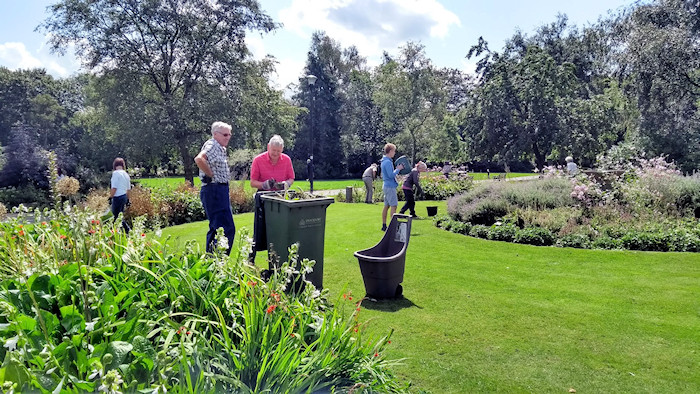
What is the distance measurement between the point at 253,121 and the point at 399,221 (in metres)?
18.2

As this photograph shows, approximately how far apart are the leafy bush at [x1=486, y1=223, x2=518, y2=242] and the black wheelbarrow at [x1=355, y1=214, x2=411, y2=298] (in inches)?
172

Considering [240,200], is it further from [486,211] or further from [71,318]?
[71,318]

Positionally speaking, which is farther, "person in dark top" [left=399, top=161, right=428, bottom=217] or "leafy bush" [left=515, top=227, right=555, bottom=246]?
"person in dark top" [left=399, top=161, right=428, bottom=217]

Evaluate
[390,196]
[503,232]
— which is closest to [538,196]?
[503,232]

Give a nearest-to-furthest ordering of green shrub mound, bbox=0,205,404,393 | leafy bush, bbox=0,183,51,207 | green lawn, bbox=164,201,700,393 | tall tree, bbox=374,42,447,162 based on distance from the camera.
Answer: green shrub mound, bbox=0,205,404,393, green lawn, bbox=164,201,700,393, leafy bush, bbox=0,183,51,207, tall tree, bbox=374,42,447,162

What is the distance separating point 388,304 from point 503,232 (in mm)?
4904

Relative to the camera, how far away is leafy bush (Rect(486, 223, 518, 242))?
9.09 metres

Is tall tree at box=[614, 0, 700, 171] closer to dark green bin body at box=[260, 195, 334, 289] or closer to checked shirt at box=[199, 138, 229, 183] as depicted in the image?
dark green bin body at box=[260, 195, 334, 289]

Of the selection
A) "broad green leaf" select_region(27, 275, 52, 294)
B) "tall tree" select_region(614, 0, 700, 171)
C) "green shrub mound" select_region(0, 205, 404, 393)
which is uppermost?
"tall tree" select_region(614, 0, 700, 171)

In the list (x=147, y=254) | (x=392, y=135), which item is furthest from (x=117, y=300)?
(x=392, y=135)

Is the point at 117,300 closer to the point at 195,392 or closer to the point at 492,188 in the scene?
the point at 195,392

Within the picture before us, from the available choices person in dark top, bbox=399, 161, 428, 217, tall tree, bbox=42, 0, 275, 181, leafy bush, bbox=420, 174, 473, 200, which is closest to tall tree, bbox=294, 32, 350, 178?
tall tree, bbox=42, 0, 275, 181

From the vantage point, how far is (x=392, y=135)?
133 feet

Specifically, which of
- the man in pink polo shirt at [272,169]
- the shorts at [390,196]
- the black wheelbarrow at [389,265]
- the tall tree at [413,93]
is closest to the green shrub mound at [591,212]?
the shorts at [390,196]
